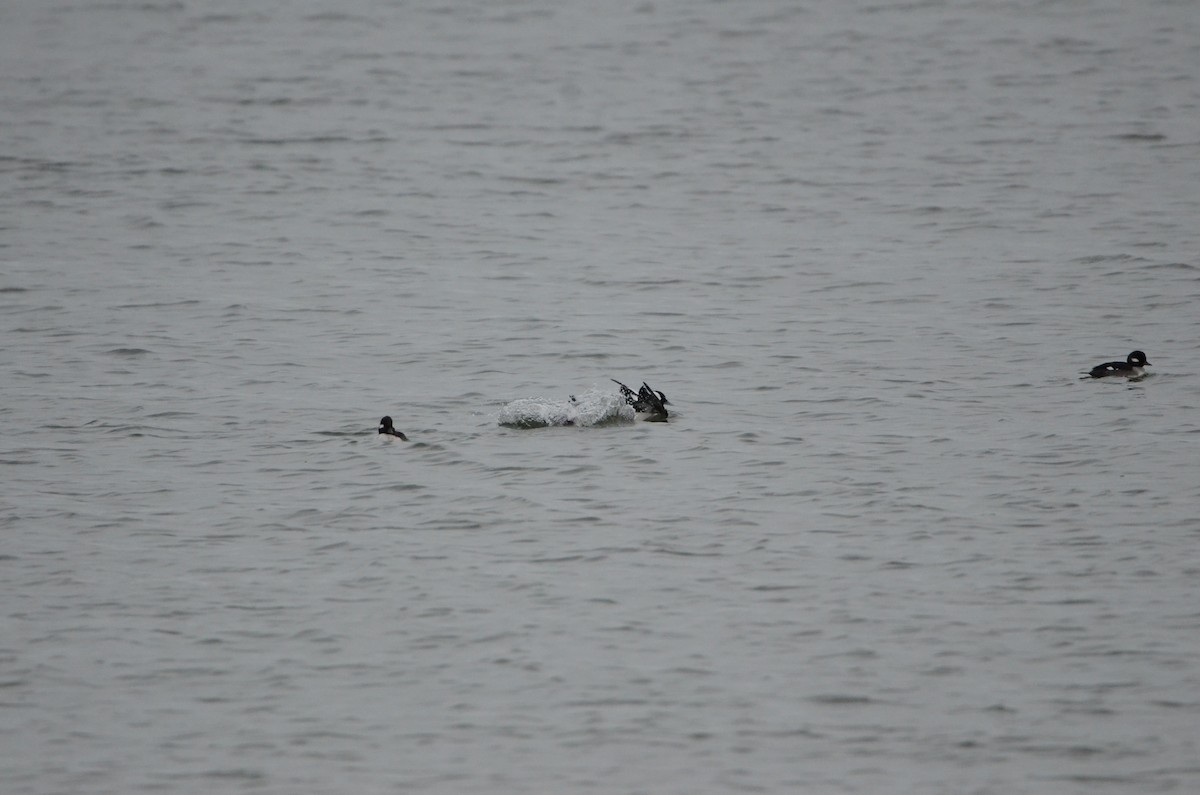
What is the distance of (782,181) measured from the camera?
29.8 meters

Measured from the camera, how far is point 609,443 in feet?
50.6

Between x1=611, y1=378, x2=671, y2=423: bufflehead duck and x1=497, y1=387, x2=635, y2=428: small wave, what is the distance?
100 millimetres

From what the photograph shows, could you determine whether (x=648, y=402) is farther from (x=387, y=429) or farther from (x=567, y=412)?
(x=387, y=429)

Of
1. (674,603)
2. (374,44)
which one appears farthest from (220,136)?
→ (674,603)

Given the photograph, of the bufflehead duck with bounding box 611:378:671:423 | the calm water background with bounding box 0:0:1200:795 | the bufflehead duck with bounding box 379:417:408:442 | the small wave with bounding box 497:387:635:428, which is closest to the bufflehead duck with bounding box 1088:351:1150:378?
the calm water background with bounding box 0:0:1200:795

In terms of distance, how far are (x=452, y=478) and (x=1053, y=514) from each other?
5698mm

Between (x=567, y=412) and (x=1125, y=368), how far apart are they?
21.6 ft

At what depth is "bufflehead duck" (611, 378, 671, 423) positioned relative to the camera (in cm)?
1602

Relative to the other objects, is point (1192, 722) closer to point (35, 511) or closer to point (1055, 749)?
point (1055, 749)

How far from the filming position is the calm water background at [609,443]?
950 cm

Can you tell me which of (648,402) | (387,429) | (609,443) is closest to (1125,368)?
(648,402)

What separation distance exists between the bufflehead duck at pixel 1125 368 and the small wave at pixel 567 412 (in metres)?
5.58

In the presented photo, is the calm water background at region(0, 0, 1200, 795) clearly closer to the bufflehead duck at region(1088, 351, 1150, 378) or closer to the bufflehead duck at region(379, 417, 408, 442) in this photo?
the bufflehead duck at region(379, 417, 408, 442)

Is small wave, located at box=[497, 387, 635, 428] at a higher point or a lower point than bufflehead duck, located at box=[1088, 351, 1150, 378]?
lower
